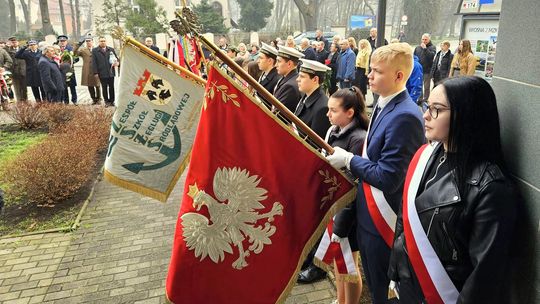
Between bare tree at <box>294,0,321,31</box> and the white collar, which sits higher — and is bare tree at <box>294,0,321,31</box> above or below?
above

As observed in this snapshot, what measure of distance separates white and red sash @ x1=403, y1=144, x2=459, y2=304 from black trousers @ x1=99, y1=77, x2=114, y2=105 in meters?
12.1

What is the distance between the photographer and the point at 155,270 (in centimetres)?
405

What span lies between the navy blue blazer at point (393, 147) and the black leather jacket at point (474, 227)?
49 cm

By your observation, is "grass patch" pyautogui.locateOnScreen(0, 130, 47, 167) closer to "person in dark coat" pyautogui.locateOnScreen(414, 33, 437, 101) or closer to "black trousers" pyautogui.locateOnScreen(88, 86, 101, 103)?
"black trousers" pyautogui.locateOnScreen(88, 86, 101, 103)

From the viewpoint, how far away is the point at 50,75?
11.1 m

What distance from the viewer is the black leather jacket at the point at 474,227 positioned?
1.53 meters

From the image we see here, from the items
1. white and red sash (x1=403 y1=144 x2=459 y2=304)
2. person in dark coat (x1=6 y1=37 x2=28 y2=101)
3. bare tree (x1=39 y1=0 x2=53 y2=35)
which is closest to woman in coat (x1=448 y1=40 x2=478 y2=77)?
white and red sash (x1=403 y1=144 x2=459 y2=304)

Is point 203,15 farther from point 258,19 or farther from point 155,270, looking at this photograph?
point 155,270

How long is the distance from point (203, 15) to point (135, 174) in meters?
36.3

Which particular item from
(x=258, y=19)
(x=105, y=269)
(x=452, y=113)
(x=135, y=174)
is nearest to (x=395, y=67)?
(x=452, y=113)

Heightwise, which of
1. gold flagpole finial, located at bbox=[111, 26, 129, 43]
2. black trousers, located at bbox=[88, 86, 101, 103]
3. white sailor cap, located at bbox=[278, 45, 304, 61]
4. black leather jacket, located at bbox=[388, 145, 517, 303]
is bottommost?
black trousers, located at bbox=[88, 86, 101, 103]

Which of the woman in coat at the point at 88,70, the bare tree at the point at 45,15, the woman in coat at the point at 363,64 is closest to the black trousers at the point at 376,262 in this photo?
the woman in coat at the point at 363,64

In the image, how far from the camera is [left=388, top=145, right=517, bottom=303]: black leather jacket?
1527 mm

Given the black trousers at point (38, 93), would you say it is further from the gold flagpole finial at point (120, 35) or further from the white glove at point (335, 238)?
the white glove at point (335, 238)
